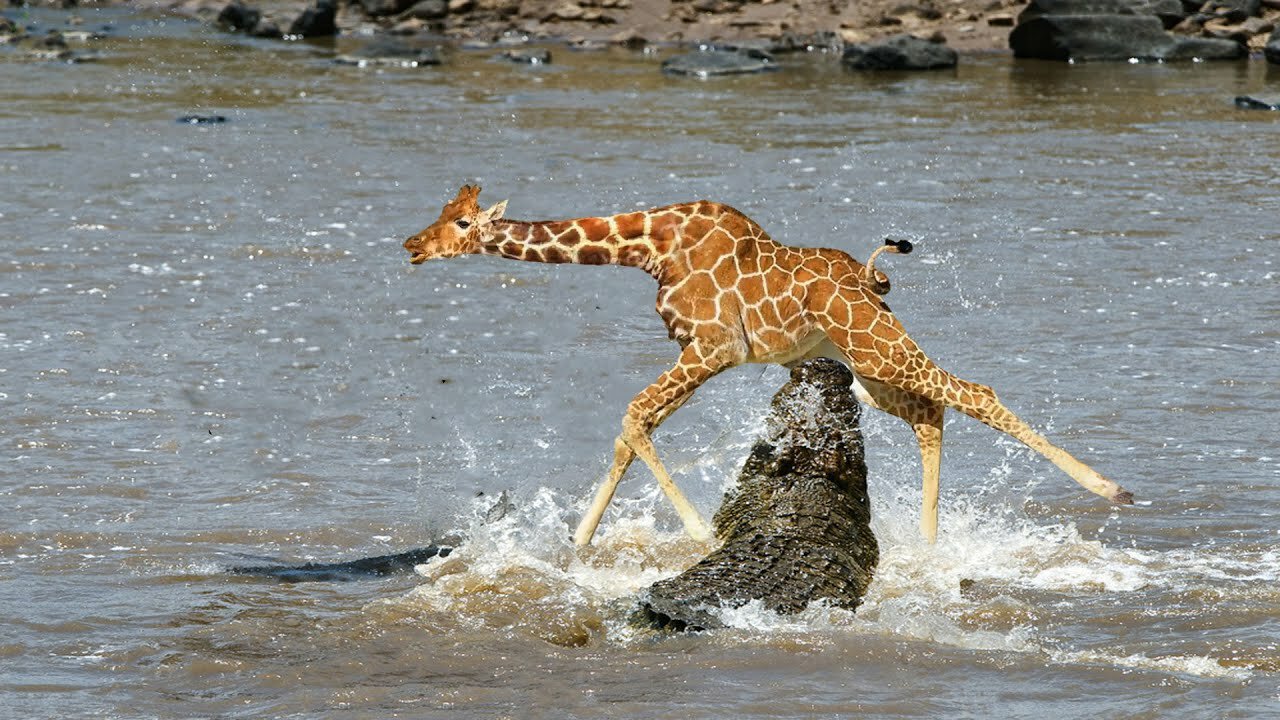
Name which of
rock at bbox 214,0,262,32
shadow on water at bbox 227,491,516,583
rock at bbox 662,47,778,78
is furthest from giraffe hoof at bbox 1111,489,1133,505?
rock at bbox 214,0,262,32

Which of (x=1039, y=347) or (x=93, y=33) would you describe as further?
(x=93, y=33)

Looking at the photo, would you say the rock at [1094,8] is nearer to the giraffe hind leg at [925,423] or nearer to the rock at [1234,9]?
the rock at [1234,9]

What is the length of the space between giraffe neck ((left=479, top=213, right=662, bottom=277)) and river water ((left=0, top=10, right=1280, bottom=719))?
130 centimetres

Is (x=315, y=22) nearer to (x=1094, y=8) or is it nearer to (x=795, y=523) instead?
(x=1094, y=8)

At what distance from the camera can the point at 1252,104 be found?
2075cm

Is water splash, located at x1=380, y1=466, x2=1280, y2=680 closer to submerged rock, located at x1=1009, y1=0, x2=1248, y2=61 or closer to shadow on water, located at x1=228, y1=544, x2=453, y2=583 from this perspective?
shadow on water, located at x1=228, y1=544, x2=453, y2=583

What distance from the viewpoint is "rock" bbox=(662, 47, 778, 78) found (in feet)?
82.6

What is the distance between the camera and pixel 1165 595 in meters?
6.82

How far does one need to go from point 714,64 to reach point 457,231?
19206 mm

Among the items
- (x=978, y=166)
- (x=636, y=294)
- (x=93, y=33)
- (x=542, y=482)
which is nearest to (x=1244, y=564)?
(x=542, y=482)

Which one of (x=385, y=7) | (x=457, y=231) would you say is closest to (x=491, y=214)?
(x=457, y=231)

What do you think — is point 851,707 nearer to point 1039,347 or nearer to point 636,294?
point 1039,347

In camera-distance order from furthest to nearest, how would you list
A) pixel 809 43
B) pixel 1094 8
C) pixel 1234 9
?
pixel 809 43
pixel 1234 9
pixel 1094 8

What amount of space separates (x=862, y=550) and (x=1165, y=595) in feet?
3.92
